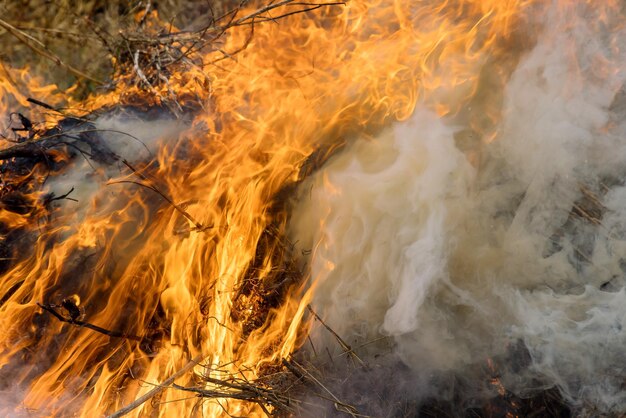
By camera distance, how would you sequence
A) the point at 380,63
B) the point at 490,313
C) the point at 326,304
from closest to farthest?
the point at 490,313, the point at 326,304, the point at 380,63

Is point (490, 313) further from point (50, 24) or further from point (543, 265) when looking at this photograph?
point (50, 24)

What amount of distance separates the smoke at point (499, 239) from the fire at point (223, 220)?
0.85 feet

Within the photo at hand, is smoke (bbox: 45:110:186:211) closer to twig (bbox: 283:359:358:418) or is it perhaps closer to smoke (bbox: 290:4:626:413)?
smoke (bbox: 290:4:626:413)

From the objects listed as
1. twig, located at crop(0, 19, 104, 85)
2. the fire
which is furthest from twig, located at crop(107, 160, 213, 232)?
twig, located at crop(0, 19, 104, 85)

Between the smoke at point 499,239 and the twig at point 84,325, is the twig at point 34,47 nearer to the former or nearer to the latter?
the twig at point 84,325

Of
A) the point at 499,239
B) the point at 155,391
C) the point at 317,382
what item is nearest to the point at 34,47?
the point at 155,391

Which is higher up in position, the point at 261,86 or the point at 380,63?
the point at 380,63

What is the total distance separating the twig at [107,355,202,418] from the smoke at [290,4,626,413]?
35.5 inches

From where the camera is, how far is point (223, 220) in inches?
139

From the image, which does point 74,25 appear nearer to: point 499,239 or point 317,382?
point 317,382

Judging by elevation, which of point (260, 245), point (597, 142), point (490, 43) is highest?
point (490, 43)

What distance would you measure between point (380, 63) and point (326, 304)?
6.63ft

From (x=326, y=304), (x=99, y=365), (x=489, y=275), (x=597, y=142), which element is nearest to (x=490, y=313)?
(x=489, y=275)

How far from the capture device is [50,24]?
20.4ft
